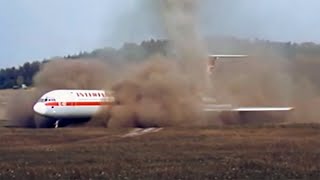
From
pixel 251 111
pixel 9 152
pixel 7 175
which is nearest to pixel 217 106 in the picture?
pixel 251 111

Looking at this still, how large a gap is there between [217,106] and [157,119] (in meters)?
7.40

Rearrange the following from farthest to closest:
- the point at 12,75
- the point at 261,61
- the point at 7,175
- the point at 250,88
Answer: the point at 12,75 → the point at 261,61 → the point at 250,88 → the point at 7,175

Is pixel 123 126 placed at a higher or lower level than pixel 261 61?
lower

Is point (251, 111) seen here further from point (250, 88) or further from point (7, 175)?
point (7, 175)

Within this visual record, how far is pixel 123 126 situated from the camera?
64438 millimetres

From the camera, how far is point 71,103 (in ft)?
219

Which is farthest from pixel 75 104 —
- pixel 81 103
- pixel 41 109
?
pixel 41 109

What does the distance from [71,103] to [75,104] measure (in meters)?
0.44

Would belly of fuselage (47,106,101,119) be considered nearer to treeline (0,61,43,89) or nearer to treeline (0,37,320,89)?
treeline (0,37,320,89)

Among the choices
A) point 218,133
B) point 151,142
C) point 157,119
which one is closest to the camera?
point 151,142

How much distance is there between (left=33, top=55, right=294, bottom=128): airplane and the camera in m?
66.4

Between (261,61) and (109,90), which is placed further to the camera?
(261,61)

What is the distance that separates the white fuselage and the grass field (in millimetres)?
13373

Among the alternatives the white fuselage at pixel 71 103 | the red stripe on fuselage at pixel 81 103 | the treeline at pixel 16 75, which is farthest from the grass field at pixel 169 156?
the treeline at pixel 16 75
